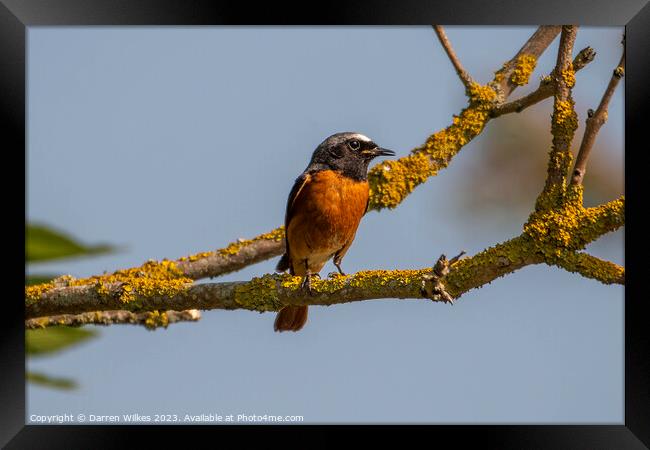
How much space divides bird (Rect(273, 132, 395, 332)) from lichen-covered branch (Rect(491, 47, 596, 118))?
3.06ft

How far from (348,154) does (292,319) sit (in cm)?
138

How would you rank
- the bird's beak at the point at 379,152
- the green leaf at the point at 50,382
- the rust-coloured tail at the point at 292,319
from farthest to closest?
the rust-coloured tail at the point at 292,319 < the bird's beak at the point at 379,152 < the green leaf at the point at 50,382

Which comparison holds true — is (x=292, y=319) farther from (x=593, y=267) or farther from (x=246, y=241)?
(x=593, y=267)

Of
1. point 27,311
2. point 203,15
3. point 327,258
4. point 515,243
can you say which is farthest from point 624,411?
point 27,311

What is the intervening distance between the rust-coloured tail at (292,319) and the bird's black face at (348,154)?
3.72ft

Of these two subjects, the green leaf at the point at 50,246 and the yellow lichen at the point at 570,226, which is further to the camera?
the yellow lichen at the point at 570,226

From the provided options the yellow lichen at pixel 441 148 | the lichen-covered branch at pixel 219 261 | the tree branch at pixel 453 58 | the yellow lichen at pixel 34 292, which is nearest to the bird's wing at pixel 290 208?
the lichen-covered branch at pixel 219 261

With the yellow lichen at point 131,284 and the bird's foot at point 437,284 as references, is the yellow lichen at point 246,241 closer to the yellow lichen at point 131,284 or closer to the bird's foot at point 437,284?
the yellow lichen at point 131,284

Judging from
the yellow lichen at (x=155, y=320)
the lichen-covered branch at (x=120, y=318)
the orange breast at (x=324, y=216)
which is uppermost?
the orange breast at (x=324, y=216)

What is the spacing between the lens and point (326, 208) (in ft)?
20.6

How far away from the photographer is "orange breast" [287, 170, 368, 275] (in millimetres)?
6223

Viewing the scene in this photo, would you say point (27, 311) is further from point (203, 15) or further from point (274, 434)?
point (203, 15)

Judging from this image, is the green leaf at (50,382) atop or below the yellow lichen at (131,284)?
below

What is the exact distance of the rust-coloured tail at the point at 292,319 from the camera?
21.6 ft
